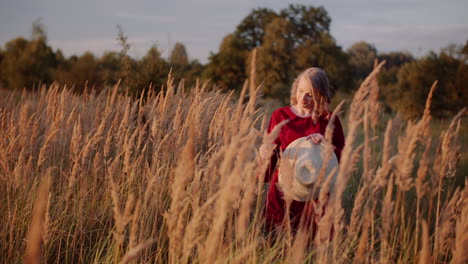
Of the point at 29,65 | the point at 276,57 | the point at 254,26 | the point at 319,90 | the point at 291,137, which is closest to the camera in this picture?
the point at 319,90

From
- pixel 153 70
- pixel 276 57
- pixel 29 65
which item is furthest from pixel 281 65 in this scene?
pixel 153 70

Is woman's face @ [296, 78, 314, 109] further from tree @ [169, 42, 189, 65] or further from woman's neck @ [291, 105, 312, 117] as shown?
tree @ [169, 42, 189, 65]

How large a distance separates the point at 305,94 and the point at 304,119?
20 cm

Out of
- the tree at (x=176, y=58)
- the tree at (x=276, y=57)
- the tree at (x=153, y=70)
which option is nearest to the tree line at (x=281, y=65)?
the tree at (x=276, y=57)

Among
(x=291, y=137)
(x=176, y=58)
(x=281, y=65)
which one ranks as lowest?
(x=291, y=137)

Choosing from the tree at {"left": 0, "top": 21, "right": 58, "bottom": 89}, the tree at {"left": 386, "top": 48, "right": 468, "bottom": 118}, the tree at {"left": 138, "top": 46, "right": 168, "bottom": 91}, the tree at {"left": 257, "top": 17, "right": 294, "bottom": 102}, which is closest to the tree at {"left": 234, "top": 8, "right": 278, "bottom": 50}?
the tree at {"left": 257, "top": 17, "right": 294, "bottom": 102}

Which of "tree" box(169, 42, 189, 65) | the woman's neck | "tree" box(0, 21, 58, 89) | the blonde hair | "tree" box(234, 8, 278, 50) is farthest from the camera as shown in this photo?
"tree" box(234, 8, 278, 50)

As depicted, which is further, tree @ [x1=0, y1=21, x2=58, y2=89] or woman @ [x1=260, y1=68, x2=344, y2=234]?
tree @ [x1=0, y1=21, x2=58, y2=89]

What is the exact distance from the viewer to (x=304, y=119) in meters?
2.78

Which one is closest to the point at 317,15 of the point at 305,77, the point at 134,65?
the point at 134,65

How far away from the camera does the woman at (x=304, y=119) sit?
265cm

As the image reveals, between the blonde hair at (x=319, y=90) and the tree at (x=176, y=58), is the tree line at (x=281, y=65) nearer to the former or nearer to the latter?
the tree at (x=176, y=58)

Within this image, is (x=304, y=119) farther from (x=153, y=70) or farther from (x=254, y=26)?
(x=254, y=26)

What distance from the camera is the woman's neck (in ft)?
9.12
